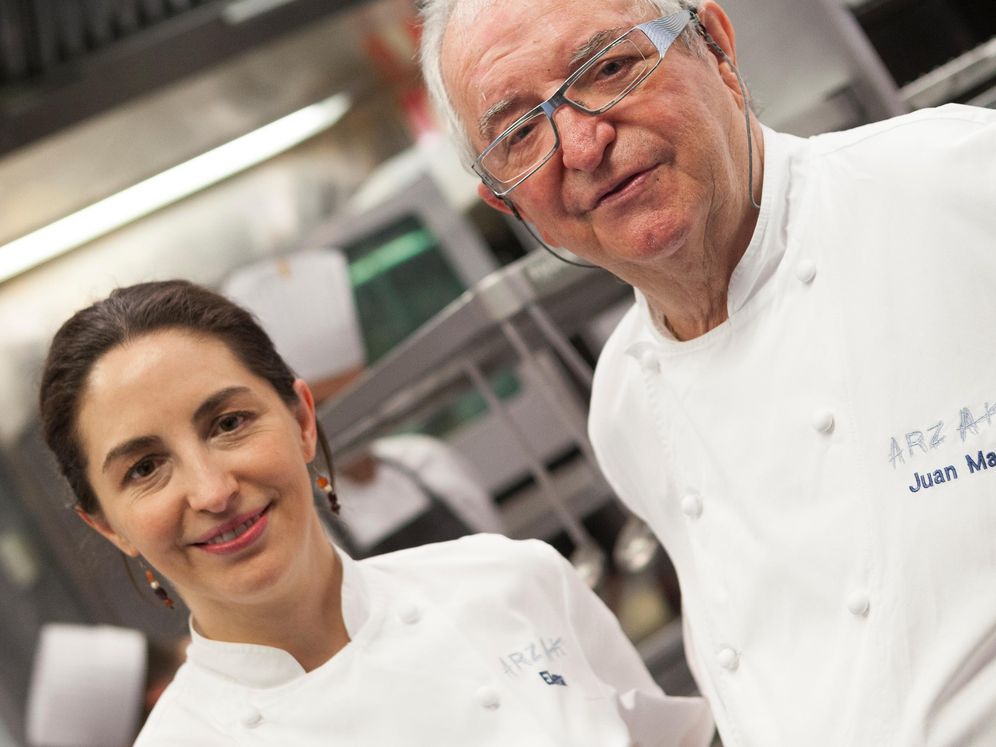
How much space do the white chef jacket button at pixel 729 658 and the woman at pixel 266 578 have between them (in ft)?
0.39

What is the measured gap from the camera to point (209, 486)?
904 mm

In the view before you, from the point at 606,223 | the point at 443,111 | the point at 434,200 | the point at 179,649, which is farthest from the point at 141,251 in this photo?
the point at 606,223

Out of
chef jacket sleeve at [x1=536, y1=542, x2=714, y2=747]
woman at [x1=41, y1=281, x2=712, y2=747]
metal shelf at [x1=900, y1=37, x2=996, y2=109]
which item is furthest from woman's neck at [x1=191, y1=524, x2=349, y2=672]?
metal shelf at [x1=900, y1=37, x2=996, y2=109]

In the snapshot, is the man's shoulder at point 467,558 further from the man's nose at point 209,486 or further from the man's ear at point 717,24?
the man's ear at point 717,24

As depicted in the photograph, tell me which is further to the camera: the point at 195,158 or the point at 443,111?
the point at 195,158

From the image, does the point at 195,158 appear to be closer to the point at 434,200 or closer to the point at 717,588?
the point at 434,200

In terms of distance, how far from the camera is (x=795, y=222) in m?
0.99

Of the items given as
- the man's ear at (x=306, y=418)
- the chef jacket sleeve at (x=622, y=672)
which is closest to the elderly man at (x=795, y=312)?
the chef jacket sleeve at (x=622, y=672)

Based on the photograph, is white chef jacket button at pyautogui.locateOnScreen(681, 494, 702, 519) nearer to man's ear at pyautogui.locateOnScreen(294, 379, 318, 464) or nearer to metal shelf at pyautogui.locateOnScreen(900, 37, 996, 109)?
man's ear at pyautogui.locateOnScreen(294, 379, 318, 464)

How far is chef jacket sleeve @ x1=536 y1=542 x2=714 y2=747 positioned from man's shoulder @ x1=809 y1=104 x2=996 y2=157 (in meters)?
0.51

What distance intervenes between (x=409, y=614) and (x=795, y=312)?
47 centimetres

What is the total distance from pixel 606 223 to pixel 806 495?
30 centimetres

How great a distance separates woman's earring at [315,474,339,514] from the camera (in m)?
1.05

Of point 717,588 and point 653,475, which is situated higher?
point 653,475
